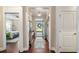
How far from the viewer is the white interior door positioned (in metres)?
2.63

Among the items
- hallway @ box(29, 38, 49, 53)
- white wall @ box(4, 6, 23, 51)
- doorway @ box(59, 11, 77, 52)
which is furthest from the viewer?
hallway @ box(29, 38, 49, 53)

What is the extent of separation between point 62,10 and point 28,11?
736 millimetres

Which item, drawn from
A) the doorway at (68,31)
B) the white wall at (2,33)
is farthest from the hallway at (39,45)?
the white wall at (2,33)

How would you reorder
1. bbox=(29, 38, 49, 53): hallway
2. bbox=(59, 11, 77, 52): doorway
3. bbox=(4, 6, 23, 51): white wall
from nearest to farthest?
bbox=(4, 6, 23, 51): white wall < bbox=(59, 11, 77, 52): doorway < bbox=(29, 38, 49, 53): hallway

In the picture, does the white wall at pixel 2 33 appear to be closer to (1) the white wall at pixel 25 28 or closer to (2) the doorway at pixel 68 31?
(1) the white wall at pixel 25 28

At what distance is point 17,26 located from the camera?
2.63 meters

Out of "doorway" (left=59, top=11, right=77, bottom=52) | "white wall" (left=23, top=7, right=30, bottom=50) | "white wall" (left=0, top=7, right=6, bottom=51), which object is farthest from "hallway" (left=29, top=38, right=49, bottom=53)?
"white wall" (left=0, top=7, right=6, bottom=51)

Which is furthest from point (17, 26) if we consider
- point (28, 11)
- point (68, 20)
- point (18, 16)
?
point (68, 20)

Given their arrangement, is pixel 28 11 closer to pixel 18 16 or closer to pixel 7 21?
pixel 18 16

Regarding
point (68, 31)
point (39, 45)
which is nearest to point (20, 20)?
point (39, 45)

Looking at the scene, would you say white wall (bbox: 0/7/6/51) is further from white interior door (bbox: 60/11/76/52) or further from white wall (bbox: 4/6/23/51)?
white interior door (bbox: 60/11/76/52)

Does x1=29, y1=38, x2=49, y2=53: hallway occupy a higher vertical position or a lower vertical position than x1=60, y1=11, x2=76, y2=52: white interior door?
lower
